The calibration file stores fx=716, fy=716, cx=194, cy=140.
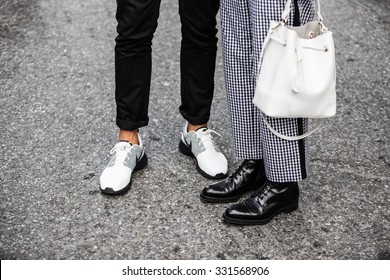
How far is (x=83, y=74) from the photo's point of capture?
4.48 m

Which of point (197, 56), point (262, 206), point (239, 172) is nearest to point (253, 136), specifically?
point (239, 172)

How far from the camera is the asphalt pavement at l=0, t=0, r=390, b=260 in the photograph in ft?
9.84

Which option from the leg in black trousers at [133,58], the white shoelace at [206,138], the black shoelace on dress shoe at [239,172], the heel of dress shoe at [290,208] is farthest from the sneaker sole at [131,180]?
the heel of dress shoe at [290,208]

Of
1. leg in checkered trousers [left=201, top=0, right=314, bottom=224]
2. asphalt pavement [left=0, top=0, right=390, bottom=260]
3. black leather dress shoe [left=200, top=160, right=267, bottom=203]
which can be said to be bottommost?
asphalt pavement [left=0, top=0, right=390, bottom=260]

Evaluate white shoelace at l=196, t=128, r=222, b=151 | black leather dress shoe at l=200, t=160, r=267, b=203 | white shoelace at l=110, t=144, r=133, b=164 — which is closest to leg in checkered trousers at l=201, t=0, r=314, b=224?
black leather dress shoe at l=200, t=160, r=267, b=203

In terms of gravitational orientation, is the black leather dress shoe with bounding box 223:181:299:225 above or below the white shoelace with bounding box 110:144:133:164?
above

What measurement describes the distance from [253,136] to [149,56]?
61 cm

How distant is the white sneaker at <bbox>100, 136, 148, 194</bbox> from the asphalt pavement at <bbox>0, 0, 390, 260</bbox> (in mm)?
46

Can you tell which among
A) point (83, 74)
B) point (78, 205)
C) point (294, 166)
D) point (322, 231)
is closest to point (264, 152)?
point (294, 166)

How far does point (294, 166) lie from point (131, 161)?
0.83 m

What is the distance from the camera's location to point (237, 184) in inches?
128

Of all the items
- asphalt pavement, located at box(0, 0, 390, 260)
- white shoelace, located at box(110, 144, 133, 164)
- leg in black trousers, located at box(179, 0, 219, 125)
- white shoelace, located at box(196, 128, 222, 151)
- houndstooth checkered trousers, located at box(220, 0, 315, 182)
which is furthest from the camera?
white shoelace, located at box(196, 128, 222, 151)

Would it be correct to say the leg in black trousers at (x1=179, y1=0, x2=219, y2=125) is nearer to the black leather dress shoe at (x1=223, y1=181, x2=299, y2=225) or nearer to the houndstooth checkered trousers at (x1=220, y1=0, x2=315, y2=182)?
the houndstooth checkered trousers at (x1=220, y1=0, x2=315, y2=182)

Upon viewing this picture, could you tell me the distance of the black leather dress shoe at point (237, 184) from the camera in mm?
3238
